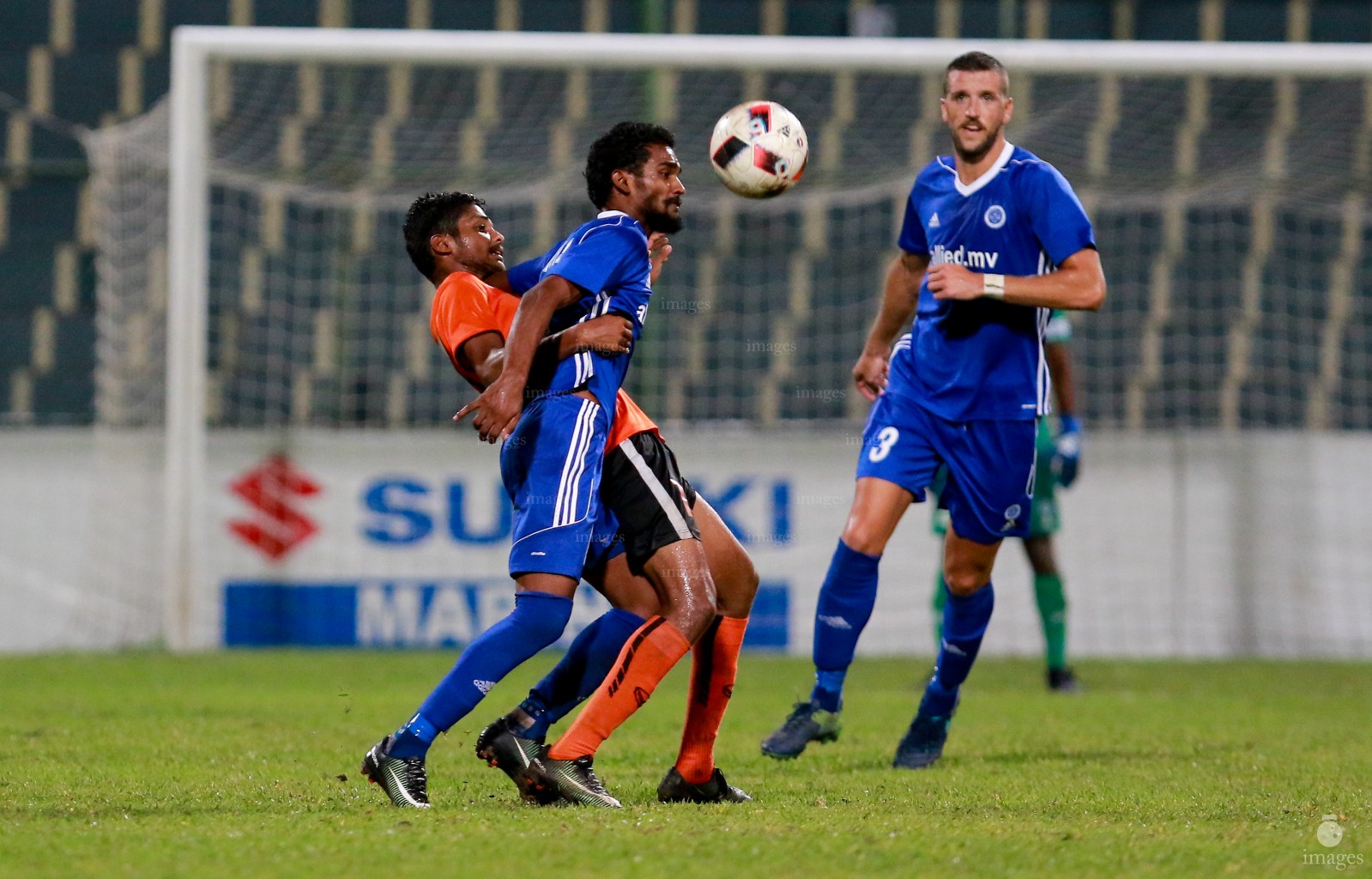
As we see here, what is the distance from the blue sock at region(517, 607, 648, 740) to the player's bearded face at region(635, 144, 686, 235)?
1032 millimetres

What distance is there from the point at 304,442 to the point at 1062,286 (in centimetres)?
688

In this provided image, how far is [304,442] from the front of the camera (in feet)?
35.9

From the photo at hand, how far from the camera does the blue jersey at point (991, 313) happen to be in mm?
5266

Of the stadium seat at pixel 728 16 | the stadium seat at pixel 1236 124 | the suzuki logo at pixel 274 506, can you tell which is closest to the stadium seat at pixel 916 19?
the stadium seat at pixel 728 16

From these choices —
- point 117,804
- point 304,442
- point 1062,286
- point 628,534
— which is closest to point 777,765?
point 628,534

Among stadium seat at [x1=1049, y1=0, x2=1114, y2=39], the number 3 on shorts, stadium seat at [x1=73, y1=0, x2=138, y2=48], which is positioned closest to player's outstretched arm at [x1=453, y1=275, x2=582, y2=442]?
the number 3 on shorts

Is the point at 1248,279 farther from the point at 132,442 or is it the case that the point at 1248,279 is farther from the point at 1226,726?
the point at 132,442

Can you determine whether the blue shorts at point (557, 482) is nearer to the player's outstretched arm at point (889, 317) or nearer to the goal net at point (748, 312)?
the player's outstretched arm at point (889, 317)

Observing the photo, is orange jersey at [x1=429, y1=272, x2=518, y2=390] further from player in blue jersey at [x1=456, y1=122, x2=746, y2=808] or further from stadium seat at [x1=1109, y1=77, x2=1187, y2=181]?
stadium seat at [x1=1109, y1=77, x2=1187, y2=181]

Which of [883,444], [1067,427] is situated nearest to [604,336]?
[883,444]

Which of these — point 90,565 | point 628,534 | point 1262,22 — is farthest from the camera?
point 1262,22

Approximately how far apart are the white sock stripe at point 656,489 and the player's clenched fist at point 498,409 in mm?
481

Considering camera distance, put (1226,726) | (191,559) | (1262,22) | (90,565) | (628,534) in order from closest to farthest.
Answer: (628,534), (1226,726), (191,559), (90,565), (1262,22)

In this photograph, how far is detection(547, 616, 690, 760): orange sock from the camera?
4.20 m
